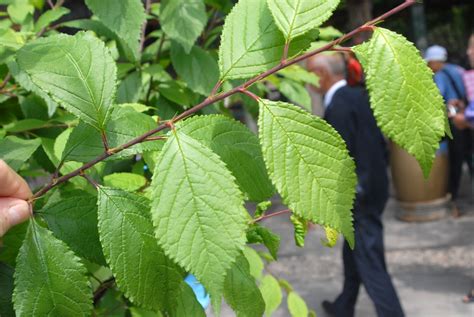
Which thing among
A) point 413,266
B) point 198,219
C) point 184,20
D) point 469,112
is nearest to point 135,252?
point 198,219

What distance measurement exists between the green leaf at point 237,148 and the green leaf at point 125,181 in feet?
0.90

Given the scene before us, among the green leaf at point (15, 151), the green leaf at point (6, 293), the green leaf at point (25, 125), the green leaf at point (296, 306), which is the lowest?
the green leaf at point (296, 306)

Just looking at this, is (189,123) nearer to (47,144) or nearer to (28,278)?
(28,278)

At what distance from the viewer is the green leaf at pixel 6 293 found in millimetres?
901

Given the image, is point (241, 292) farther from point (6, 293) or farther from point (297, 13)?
point (297, 13)

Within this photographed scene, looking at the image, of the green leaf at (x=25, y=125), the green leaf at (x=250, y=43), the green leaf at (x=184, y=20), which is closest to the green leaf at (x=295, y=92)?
the green leaf at (x=184, y=20)

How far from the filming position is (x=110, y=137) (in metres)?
0.85

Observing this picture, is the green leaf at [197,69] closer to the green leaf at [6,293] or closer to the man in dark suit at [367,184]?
the green leaf at [6,293]

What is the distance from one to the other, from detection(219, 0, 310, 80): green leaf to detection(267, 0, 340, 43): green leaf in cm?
4

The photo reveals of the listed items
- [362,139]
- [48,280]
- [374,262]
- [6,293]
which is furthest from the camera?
[374,262]

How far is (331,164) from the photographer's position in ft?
2.37

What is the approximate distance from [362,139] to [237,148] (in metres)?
3.33

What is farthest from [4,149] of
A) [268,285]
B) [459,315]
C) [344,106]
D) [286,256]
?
[286,256]

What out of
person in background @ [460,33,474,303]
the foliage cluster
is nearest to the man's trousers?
person in background @ [460,33,474,303]
